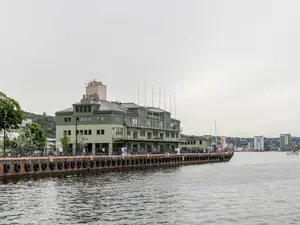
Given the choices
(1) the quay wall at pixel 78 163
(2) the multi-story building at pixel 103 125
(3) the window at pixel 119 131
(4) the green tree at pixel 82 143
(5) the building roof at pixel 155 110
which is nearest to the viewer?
(1) the quay wall at pixel 78 163

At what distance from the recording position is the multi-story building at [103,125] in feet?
452

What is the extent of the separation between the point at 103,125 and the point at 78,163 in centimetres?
3988

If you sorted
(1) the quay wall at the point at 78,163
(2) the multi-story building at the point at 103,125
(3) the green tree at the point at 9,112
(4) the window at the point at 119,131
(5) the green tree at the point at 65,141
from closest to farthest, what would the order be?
(1) the quay wall at the point at 78,163 < (3) the green tree at the point at 9,112 < (5) the green tree at the point at 65,141 < (2) the multi-story building at the point at 103,125 < (4) the window at the point at 119,131

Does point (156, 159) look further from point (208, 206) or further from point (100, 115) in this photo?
point (208, 206)

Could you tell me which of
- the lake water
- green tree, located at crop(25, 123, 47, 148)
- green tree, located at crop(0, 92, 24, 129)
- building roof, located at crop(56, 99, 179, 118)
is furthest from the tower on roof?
the lake water

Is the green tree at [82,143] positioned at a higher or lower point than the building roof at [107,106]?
lower

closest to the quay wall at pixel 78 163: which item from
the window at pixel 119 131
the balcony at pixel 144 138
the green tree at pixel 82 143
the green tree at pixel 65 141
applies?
the balcony at pixel 144 138

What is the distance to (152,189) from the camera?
56.3 meters

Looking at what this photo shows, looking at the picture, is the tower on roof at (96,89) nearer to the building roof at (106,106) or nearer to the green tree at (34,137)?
the building roof at (106,106)

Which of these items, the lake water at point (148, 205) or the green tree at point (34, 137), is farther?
the green tree at point (34, 137)

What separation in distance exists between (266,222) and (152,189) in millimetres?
23749

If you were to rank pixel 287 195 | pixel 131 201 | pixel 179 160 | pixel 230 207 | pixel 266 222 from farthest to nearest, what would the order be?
pixel 179 160 < pixel 287 195 < pixel 131 201 < pixel 230 207 < pixel 266 222

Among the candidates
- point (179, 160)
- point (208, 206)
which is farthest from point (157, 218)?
point (179, 160)

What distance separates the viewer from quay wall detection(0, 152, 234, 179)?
78219mm
